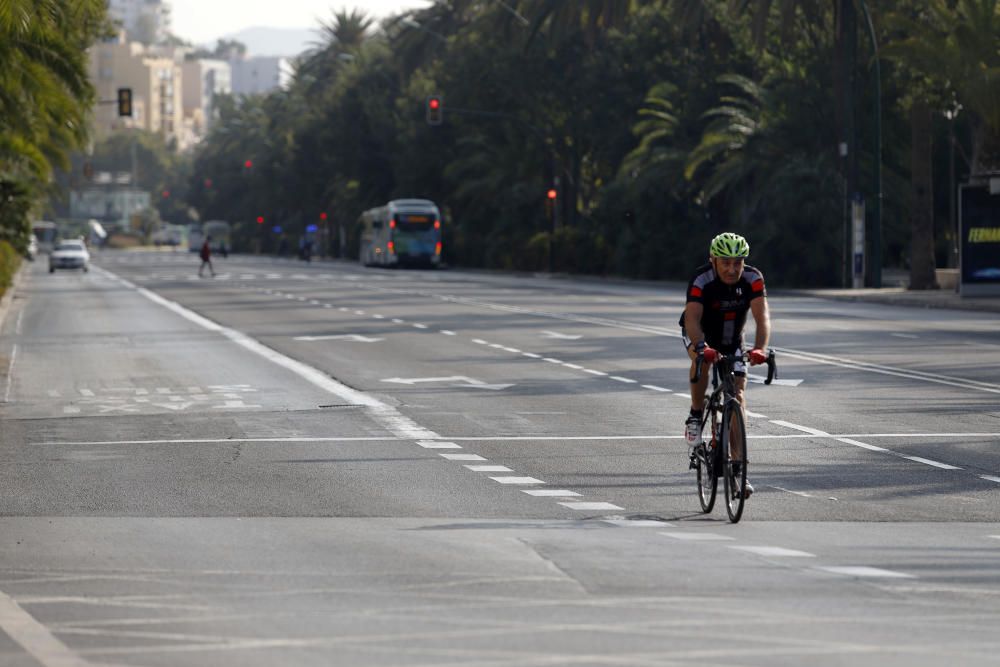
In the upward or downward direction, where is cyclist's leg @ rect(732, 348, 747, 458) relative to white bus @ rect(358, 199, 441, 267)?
downward

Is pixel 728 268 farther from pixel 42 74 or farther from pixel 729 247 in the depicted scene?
pixel 42 74

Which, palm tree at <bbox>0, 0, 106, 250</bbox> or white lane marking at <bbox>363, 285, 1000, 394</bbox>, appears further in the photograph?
palm tree at <bbox>0, 0, 106, 250</bbox>

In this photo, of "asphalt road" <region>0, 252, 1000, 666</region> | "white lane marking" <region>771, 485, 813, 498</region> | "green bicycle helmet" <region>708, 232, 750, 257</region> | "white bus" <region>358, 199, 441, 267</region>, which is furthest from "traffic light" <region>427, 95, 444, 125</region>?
"green bicycle helmet" <region>708, 232, 750, 257</region>

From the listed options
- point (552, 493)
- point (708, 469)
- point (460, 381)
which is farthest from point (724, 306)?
point (460, 381)

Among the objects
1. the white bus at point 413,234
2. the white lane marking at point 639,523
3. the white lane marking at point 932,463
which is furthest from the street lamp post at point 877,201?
the white lane marking at point 639,523

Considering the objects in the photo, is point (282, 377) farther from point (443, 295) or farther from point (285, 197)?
point (285, 197)

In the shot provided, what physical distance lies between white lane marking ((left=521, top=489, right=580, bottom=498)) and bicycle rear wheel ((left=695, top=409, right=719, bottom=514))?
971 mm

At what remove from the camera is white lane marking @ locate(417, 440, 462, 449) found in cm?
1608

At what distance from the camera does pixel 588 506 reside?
12523mm

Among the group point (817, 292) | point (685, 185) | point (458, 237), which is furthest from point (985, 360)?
point (458, 237)

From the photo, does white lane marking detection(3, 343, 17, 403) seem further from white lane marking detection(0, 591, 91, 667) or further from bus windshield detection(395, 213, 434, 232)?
bus windshield detection(395, 213, 434, 232)

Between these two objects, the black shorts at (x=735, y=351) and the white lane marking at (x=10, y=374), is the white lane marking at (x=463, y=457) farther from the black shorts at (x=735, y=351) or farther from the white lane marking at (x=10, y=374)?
the white lane marking at (x=10, y=374)

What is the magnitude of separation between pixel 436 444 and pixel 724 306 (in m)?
4.53

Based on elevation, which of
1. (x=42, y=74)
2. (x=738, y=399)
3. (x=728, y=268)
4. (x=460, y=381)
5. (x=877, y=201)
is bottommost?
(x=460, y=381)
